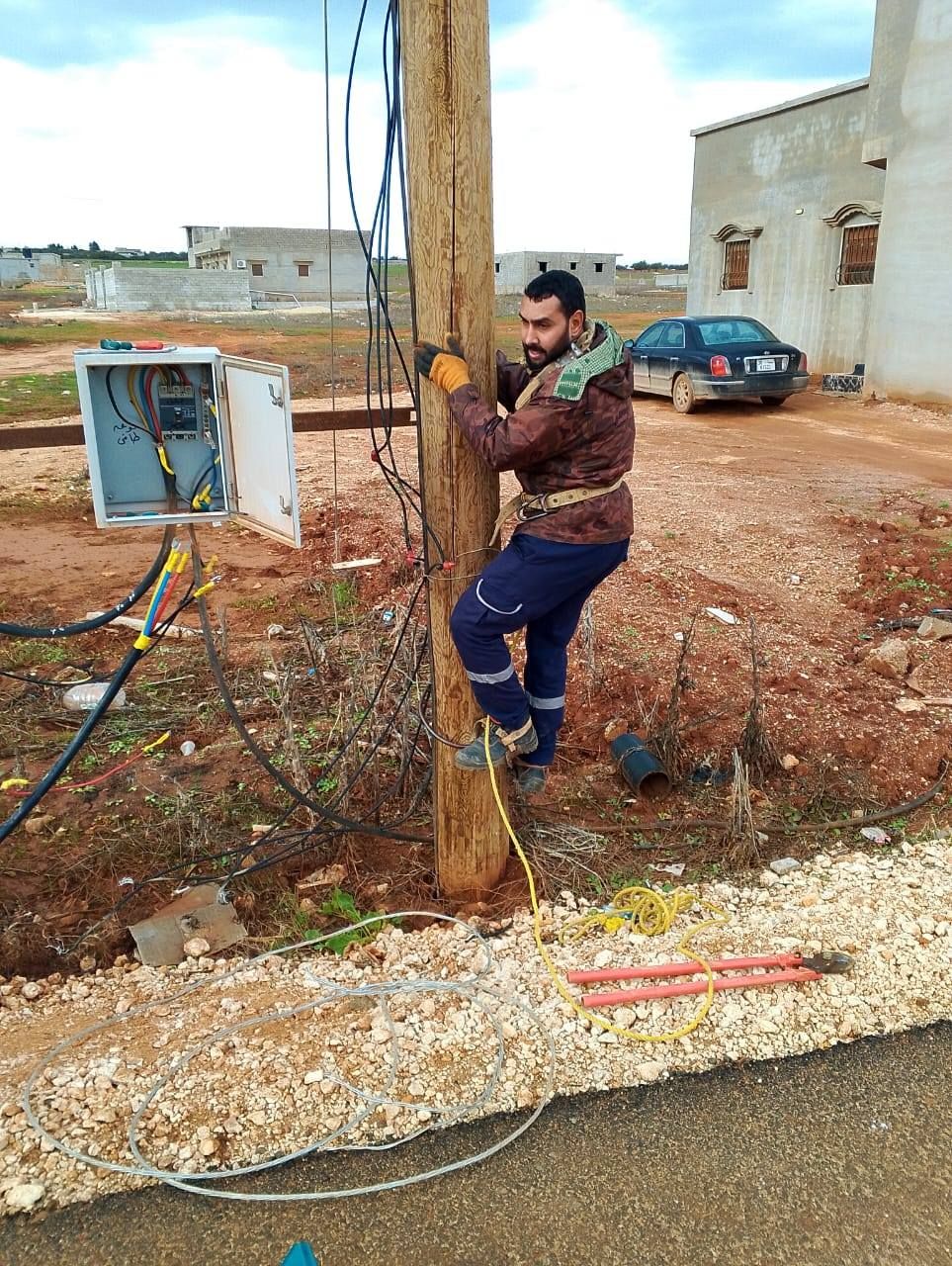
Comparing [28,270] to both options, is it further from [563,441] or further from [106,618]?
[563,441]

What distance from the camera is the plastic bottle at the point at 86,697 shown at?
5.29 meters

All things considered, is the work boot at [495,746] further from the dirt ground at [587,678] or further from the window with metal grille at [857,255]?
the window with metal grille at [857,255]

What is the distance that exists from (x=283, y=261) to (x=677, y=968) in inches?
1953

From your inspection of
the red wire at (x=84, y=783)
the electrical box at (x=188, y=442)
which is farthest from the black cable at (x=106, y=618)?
the red wire at (x=84, y=783)

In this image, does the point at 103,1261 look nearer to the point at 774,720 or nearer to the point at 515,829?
the point at 515,829

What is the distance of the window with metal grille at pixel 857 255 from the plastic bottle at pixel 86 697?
53.8ft

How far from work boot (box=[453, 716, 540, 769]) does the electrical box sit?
0.93 meters

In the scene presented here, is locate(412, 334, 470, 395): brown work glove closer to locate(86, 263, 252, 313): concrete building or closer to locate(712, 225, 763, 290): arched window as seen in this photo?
locate(712, 225, 763, 290): arched window

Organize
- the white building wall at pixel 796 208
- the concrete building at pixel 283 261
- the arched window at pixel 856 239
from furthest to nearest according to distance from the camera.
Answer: the concrete building at pixel 283 261 < the white building wall at pixel 796 208 < the arched window at pixel 856 239

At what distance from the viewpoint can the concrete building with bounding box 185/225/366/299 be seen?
46969 mm

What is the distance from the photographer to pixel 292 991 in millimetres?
3252

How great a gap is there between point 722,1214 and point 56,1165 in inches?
68.4

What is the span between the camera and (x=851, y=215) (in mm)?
17938

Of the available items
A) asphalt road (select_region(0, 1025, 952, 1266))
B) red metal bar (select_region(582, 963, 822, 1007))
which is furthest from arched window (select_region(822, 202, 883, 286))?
asphalt road (select_region(0, 1025, 952, 1266))
